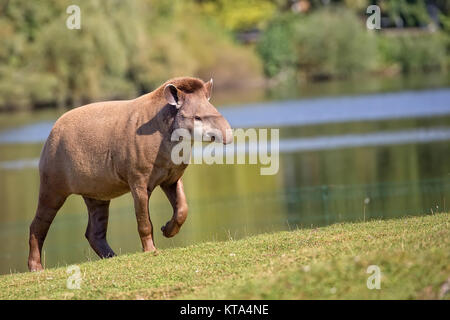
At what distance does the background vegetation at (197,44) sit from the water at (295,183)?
237 inches

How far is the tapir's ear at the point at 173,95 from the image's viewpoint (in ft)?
41.3

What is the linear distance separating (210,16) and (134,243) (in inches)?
3237

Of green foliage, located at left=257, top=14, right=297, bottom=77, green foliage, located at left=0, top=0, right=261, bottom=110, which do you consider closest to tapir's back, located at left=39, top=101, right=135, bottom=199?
green foliage, located at left=0, top=0, right=261, bottom=110

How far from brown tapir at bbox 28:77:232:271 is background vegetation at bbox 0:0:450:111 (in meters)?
29.2

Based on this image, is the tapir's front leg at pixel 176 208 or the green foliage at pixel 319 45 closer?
the tapir's front leg at pixel 176 208

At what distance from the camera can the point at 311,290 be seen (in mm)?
9023

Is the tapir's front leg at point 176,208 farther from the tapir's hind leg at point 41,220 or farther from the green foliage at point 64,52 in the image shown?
the green foliage at point 64,52

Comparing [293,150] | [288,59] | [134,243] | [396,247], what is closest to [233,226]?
[134,243]

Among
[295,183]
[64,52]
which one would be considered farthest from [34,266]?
[64,52]

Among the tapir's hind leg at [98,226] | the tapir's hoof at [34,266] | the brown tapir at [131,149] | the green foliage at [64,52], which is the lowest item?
the tapir's hoof at [34,266]

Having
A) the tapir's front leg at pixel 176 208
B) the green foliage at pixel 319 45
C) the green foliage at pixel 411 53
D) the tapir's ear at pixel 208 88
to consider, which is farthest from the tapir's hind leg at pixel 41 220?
the green foliage at pixel 319 45

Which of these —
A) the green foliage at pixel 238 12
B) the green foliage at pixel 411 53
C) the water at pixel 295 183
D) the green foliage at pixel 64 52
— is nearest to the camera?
the water at pixel 295 183

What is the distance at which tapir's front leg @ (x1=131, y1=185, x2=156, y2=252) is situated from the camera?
41.7 feet

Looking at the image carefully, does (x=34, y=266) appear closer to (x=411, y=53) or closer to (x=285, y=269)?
(x=285, y=269)
